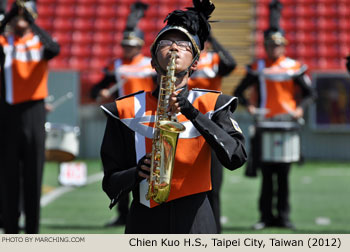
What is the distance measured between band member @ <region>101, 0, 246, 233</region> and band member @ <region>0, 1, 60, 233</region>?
8.97 ft

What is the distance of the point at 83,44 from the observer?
17688 mm

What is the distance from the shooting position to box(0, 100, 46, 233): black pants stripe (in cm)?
583

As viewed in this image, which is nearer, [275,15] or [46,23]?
[275,15]

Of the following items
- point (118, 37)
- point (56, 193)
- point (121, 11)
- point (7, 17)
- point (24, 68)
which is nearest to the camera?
point (7, 17)

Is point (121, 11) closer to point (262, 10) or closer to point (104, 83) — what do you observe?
point (262, 10)

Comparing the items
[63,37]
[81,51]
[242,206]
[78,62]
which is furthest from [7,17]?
[63,37]

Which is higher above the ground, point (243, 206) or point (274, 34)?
point (274, 34)

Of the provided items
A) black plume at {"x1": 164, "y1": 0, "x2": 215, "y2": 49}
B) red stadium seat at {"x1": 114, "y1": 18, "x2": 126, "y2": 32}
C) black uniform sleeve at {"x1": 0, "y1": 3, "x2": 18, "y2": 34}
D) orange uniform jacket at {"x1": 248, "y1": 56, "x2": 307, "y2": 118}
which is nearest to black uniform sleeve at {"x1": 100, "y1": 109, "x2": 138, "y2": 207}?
black plume at {"x1": 164, "y1": 0, "x2": 215, "y2": 49}

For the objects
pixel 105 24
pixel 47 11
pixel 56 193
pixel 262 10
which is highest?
pixel 262 10

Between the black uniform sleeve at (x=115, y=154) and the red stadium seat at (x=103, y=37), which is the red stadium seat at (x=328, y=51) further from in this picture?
the black uniform sleeve at (x=115, y=154)

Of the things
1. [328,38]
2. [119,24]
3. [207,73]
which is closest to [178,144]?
[207,73]

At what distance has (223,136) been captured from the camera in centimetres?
302

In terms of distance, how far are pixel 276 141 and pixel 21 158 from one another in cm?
278

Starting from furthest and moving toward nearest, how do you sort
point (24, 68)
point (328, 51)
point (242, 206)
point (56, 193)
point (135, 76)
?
1. point (328, 51)
2. point (56, 193)
3. point (242, 206)
4. point (135, 76)
5. point (24, 68)
